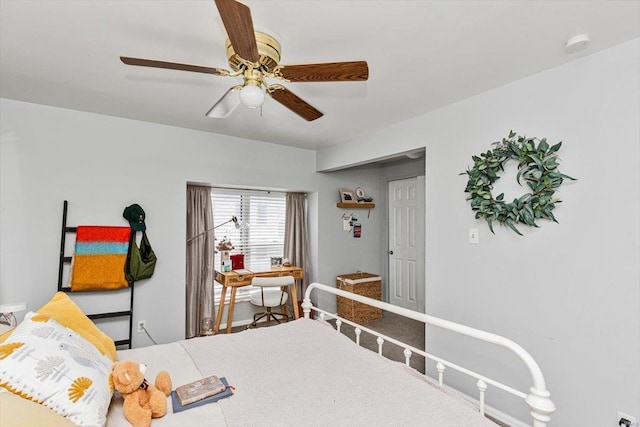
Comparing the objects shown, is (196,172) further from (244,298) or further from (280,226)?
(244,298)

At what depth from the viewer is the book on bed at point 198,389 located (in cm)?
139

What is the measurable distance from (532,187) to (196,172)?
10.3 ft

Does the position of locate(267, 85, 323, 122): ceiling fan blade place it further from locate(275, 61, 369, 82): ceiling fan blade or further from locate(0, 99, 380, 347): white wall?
locate(0, 99, 380, 347): white wall

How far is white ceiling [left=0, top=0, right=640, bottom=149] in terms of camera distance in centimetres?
157

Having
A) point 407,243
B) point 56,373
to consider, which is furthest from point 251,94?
point 407,243

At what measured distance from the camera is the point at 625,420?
1.82 m

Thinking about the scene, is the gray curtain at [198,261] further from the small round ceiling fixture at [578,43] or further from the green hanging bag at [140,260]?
the small round ceiling fixture at [578,43]

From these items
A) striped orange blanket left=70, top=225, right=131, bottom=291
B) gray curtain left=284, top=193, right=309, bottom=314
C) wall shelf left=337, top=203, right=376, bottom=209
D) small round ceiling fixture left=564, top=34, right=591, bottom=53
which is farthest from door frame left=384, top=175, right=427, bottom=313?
striped orange blanket left=70, top=225, right=131, bottom=291

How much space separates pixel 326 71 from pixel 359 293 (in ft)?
11.1

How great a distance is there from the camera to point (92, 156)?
10.2 ft

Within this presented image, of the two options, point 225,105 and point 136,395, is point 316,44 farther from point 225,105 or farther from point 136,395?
point 136,395

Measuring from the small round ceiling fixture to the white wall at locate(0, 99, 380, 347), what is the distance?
120 inches

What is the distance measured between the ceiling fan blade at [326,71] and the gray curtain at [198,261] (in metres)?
2.72

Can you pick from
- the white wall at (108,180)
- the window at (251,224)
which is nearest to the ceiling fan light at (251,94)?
the white wall at (108,180)
